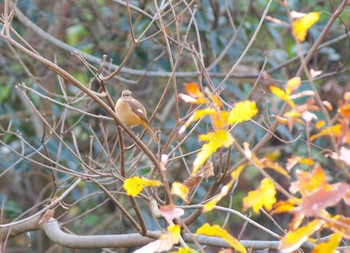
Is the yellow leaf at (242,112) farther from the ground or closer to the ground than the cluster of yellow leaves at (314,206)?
farther from the ground

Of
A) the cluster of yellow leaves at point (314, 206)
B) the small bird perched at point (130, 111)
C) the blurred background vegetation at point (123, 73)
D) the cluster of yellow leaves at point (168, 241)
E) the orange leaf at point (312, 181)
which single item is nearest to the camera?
the cluster of yellow leaves at point (314, 206)

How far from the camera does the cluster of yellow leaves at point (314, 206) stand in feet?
4.38

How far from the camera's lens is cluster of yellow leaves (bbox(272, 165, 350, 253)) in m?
1.34

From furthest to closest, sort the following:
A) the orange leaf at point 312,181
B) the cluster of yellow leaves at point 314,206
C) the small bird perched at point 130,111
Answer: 1. the small bird perched at point 130,111
2. the orange leaf at point 312,181
3. the cluster of yellow leaves at point 314,206

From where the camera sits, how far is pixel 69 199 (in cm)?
531

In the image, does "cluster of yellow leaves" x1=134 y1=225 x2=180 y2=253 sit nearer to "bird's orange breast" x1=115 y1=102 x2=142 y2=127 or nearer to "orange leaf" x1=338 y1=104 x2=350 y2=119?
"orange leaf" x1=338 y1=104 x2=350 y2=119

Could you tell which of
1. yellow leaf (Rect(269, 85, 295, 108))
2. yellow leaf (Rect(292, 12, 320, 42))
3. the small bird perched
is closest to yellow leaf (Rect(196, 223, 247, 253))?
yellow leaf (Rect(269, 85, 295, 108))

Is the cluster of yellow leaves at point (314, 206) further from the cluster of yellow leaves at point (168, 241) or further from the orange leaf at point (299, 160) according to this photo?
the cluster of yellow leaves at point (168, 241)

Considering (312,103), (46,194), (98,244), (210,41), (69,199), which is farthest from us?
(46,194)

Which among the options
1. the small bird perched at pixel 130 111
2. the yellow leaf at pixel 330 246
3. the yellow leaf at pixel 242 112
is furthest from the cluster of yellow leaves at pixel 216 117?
the small bird perched at pixel 130 111

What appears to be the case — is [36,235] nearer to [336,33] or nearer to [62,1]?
[62,1]

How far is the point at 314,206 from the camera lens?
1.33 metres

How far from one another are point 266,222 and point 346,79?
5.56 feet

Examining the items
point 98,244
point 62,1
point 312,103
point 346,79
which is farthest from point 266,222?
point 312,103
